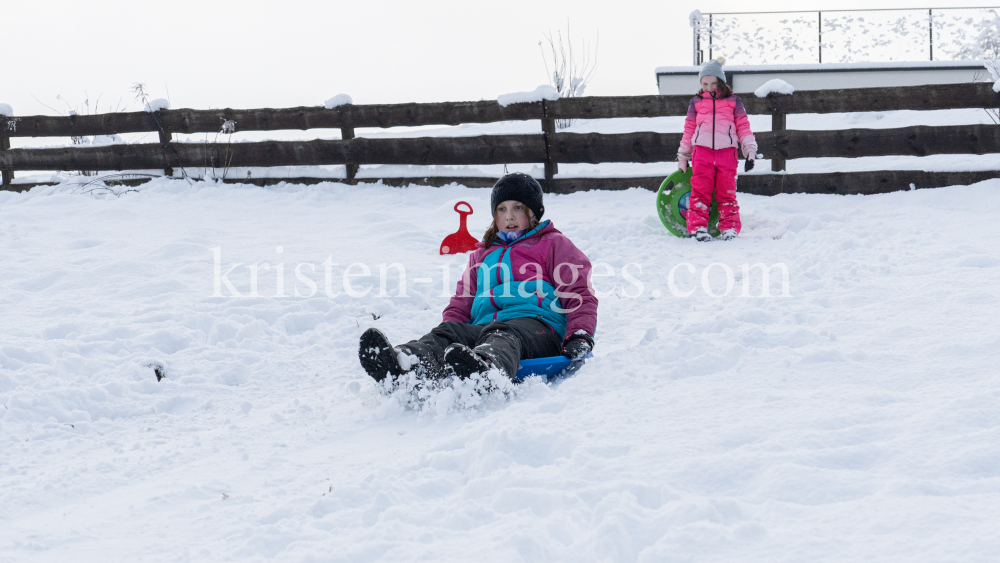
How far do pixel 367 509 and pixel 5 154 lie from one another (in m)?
10.1

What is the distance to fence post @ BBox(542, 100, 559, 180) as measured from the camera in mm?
8508

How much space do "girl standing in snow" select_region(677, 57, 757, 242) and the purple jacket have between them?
303 centimetres

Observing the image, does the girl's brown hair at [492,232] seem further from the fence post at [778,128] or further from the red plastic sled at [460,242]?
the fence post at [778,128]

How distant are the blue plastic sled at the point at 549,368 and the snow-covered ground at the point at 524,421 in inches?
4.8

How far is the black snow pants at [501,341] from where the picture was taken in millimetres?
3002

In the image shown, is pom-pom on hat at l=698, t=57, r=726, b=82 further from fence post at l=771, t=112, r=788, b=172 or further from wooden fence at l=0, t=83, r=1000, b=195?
fence post at l=771, t=112, r=788, b=172

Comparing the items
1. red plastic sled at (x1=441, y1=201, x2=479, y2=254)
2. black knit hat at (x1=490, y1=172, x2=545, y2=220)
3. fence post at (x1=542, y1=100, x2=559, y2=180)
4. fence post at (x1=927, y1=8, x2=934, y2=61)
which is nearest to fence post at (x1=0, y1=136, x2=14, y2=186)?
fence post at (x1=542, y1=100, x2=559, y2=180)

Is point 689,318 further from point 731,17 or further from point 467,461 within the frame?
point 731,17

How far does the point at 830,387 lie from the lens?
2766 mm

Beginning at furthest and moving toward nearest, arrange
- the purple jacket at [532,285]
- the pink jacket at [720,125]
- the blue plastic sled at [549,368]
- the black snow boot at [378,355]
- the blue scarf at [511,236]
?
the pink jacket at [720,125] < the blue scarf at [511,236] < the purple jacket at [532,285] < the blue plastic sled at [549,368] < the black snow boot at [378,355]

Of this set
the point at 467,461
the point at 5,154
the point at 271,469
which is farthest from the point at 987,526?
the point at 5,154

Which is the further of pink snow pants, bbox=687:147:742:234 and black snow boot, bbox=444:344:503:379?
pink snow pants, bbox=687:147:742:234

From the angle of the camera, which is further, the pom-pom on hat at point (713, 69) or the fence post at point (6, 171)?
the fence post at point (6, 171)

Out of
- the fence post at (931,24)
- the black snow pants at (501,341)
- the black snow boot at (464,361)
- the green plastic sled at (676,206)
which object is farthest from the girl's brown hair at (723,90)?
the fence post at (931,24)
